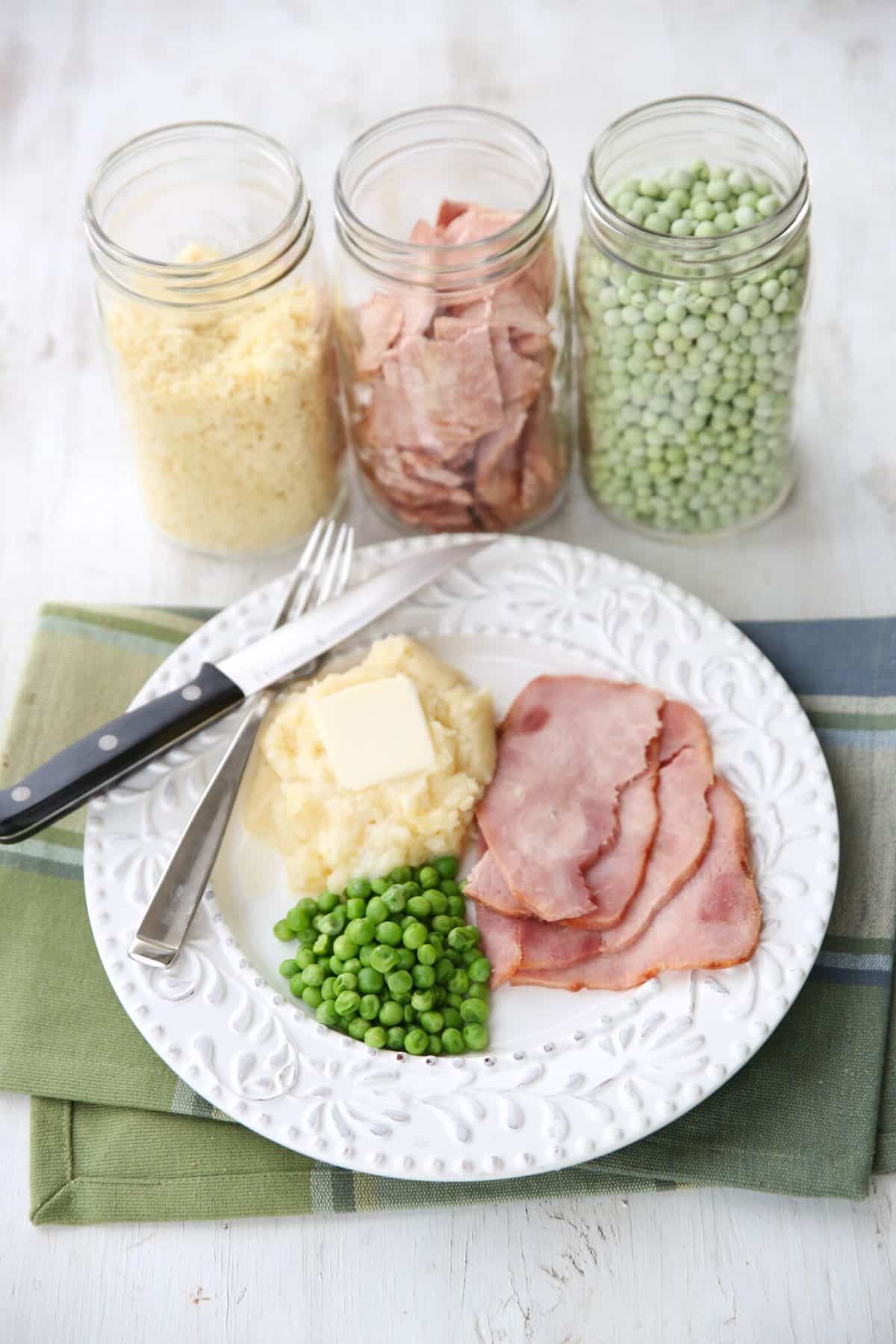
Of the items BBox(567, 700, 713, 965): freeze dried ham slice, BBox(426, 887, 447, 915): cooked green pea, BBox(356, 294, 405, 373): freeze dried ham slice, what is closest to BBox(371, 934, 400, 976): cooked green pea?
BBox(426, 887, 447, 915): cooked green pea

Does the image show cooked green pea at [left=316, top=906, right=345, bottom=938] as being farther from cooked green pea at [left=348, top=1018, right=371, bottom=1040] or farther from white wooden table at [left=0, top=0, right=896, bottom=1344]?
white wooden table at [left=0, top=0, right=896, bottom=1344]

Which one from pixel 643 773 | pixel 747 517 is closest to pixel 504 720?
pixel 643 773

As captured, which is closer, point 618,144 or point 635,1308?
point 635,1308

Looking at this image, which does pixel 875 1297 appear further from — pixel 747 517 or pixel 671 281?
pixel 671 281

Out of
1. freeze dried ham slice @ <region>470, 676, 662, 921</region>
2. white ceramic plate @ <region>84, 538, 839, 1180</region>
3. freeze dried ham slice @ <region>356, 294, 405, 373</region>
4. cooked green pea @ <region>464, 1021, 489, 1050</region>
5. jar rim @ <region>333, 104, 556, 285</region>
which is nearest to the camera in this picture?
white ceramic plate @ <region>84, 538, 839, 1180</region>

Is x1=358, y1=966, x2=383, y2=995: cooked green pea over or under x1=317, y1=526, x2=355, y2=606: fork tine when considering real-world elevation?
under

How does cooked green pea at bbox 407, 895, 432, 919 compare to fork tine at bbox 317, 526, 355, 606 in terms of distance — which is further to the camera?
fork tine at bbox 317, 526, 355, 606
